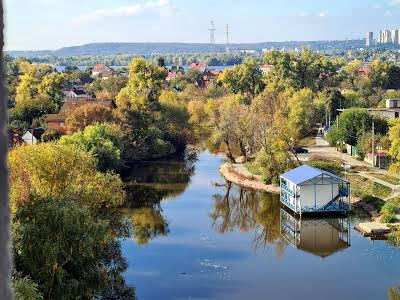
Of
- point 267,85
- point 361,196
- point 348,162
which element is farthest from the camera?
point 267,85

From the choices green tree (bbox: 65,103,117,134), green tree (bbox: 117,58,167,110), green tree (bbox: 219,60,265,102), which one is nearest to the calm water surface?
green tree (bbox: 65,103,117,134)

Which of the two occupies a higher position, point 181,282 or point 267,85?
point 267,85

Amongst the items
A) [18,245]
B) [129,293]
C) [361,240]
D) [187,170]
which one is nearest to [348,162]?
[187,170]

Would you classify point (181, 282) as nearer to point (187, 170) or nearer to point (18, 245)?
point (18, 245)

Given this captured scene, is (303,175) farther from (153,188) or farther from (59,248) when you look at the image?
(59,248)

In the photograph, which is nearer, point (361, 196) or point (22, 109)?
point (361, 196)

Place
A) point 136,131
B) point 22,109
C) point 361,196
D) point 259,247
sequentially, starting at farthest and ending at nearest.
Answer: point 22,109, point 136,131, point 361,196, point 259,247

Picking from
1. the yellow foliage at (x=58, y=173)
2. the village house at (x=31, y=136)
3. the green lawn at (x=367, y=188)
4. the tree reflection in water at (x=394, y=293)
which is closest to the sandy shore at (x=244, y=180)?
the green lawn at (x=367, y=188)
